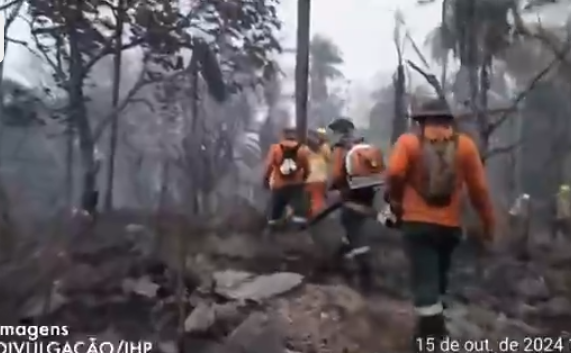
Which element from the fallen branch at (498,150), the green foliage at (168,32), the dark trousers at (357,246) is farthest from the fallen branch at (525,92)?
the green foliage at (168,32)

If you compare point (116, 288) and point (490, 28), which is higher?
point (490, 28)

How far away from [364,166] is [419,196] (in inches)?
5.5

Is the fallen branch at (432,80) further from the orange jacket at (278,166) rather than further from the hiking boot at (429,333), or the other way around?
the hiking boot at (429,333)

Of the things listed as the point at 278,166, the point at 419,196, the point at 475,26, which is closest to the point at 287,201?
the point at 278,166

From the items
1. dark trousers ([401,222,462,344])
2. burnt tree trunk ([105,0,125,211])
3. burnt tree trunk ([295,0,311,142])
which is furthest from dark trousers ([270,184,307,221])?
burnt tree trunk ([105,0,125,211])

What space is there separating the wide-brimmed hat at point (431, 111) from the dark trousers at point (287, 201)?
313 mm

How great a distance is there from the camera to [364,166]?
1.99 metres

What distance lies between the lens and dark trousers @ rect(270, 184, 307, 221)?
197 centimetres

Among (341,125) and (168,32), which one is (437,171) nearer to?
(341,125)

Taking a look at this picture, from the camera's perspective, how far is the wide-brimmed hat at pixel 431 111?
6.56ft

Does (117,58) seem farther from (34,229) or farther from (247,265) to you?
(247,265)

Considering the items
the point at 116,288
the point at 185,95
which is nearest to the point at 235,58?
the point at 185,95

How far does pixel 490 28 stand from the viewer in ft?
6.68

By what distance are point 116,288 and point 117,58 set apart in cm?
51
